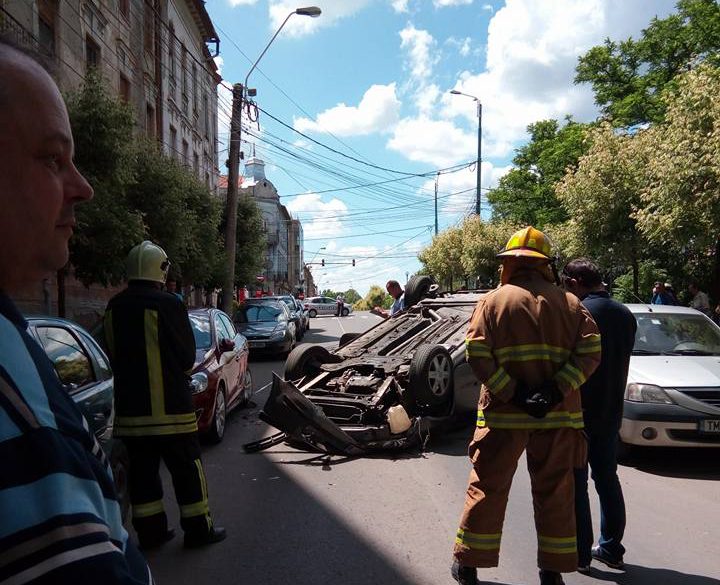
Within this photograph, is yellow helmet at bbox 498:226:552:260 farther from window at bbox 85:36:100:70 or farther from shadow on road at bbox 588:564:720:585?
window at bbox 85:36:100:70

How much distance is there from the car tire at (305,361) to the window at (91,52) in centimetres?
1306

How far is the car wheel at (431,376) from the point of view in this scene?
6555 millimetres

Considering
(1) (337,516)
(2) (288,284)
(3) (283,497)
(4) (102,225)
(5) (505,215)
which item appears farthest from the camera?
(2) (288,284)

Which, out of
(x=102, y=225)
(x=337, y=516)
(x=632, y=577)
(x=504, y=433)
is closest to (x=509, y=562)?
(x=632, y=577)

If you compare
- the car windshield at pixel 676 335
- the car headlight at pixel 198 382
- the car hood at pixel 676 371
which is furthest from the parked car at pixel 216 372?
the car windshield at pixel 676 335

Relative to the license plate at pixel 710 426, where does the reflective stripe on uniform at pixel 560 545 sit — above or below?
below

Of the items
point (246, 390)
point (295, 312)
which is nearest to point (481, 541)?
point (246, 390)

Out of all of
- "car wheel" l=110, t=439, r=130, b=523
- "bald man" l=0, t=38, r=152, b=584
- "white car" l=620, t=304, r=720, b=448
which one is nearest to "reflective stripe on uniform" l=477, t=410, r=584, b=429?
"car wheel" l=110, t=439, r=130, b=523

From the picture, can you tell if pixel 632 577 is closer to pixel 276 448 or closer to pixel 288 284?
pixel 276 448

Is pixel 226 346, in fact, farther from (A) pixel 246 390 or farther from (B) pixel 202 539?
(B) pixel 202 539

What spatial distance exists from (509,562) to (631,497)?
1.93 meters

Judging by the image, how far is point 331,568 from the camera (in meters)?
3.79

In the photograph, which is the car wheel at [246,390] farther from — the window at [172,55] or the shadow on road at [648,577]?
the window at [172,55]

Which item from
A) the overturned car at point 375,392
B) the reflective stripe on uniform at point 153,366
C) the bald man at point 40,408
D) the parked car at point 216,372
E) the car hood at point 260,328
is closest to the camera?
the bald man at point 40,408
